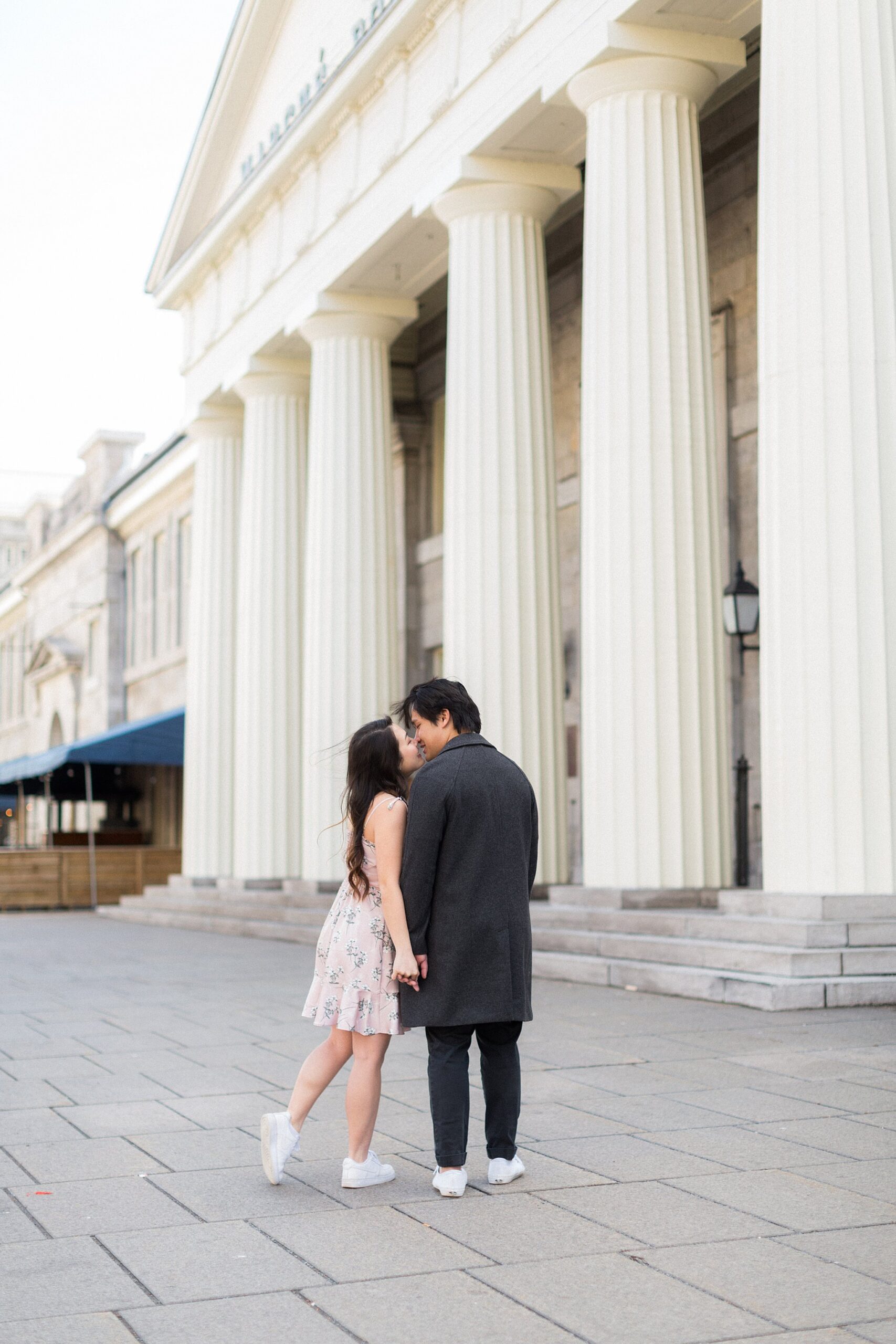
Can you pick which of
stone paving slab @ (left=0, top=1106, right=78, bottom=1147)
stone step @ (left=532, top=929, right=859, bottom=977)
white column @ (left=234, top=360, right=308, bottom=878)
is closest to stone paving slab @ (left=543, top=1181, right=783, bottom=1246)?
stone paving slab @ (left=0, top=1106, right=78, bottom=1147)

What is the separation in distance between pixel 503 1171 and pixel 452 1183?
0.74 feet

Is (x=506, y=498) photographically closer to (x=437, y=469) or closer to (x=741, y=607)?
(x=741, y=607)

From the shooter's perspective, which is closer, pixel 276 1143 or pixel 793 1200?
pixel 793 1200

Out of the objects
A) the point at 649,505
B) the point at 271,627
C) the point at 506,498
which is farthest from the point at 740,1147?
the point at 271,627

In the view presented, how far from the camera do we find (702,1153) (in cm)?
550

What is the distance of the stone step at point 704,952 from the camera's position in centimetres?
914

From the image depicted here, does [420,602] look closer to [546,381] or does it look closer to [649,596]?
[546,381]

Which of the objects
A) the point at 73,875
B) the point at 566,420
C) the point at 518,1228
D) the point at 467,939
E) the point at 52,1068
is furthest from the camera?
the point at 73,875

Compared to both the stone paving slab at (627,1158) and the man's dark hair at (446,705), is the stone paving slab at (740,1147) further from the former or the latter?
the man's dark hair at (446,705)

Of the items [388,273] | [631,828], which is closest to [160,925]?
[388,273]

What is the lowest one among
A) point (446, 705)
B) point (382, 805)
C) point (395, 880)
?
point (395, 880)

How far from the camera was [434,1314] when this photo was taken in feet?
12.3

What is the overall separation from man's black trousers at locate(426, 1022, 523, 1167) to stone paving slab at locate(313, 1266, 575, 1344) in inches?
35.2

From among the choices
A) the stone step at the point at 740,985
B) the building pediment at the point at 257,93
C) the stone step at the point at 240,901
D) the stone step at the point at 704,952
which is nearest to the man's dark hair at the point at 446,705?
the stone step at the point at 740,985
